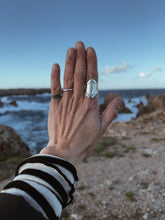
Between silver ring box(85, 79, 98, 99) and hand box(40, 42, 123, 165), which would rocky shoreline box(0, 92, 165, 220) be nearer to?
hand box(40, 42, 123, 165)

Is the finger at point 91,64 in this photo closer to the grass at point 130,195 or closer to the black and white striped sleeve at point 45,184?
the black and white striped sleeve at point 45,184

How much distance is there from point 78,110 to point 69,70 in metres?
0.34

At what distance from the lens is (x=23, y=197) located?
74 cm

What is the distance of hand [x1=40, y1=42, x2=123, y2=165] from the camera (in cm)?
129

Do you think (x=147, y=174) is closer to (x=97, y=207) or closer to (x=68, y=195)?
(x=97, y=207)

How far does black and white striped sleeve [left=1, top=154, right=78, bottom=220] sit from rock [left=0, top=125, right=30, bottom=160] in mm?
5396

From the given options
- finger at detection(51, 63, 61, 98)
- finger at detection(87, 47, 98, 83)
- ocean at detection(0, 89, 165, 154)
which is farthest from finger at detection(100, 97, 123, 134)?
ocean at detection(0, 89, 165, 154)

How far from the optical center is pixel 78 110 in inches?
52.8

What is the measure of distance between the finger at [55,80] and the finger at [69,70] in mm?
75

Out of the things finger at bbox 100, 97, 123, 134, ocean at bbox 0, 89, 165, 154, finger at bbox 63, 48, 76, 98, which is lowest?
ocean at bbox 0, 89, 165, 154

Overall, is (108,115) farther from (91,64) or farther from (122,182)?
(122,182)

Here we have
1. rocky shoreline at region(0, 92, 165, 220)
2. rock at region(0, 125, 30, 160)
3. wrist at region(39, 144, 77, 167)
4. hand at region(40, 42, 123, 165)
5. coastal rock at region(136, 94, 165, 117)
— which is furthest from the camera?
coastal rock at region(136, 94, 165, 117)

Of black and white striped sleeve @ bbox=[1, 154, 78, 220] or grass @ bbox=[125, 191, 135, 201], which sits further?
grass @ bbox=[125, 191, 135, 201]

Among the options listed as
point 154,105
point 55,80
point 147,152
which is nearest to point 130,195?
point 147,152
